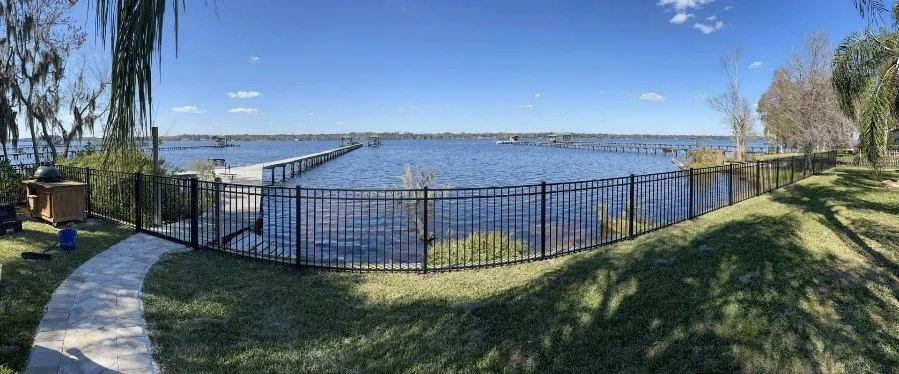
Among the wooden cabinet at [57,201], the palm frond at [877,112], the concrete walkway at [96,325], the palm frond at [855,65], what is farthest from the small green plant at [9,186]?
the palm frond at [855,65]

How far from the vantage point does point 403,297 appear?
22.5 ft

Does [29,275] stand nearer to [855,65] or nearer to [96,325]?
[96,325]

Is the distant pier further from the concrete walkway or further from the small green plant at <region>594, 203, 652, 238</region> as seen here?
the concrete walkway

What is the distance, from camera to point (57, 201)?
10.2 meters

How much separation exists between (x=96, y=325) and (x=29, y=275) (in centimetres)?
227

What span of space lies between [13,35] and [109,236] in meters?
11.4

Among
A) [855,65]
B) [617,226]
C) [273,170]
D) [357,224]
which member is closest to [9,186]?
[357,224]

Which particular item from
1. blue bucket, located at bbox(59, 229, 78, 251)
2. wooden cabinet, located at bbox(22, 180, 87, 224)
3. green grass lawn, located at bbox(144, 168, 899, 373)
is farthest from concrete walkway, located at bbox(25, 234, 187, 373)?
wooden cabinet, located at bbox(22, 180, 87, 224)

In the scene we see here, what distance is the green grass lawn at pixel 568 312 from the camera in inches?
183

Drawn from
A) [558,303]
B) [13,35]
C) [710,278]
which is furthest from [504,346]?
[13,35]

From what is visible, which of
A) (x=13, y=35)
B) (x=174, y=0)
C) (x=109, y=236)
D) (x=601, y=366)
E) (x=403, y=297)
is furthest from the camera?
(x=13, y=35)

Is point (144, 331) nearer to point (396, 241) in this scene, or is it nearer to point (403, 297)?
point (403, 297)

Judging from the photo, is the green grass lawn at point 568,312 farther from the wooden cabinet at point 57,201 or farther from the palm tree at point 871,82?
the wooden cabinet at point 57,201

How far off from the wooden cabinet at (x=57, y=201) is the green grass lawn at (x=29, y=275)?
0.26 metres
